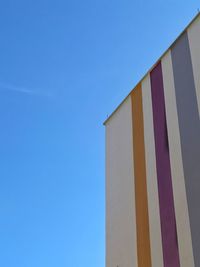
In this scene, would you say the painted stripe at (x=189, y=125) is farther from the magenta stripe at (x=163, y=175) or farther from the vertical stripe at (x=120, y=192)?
the vertical stripe at (x=120, y=192)

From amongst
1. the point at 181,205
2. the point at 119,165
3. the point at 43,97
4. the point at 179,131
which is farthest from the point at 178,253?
the point at 43,97

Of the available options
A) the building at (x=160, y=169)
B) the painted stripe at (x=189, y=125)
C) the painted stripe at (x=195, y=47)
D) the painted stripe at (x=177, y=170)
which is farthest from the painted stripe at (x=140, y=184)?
the painted stripe at (x=195, y=47)

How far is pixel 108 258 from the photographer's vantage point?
7.87 metres

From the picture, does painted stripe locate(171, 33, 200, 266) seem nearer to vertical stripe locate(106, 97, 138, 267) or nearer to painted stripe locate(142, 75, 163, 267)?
painted stripe locate(142, 75, 163, 267)

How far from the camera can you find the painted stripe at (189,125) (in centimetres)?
595

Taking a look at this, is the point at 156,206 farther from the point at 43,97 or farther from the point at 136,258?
the point at 43,97

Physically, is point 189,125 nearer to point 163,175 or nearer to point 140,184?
point 163,175

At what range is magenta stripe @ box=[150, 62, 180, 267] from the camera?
6.19 m

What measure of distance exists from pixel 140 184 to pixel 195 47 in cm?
267

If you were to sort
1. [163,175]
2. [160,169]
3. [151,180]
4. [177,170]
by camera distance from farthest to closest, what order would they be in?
1. [151,180]
2. [160,169]
3. [163,175]
4. [177,170]

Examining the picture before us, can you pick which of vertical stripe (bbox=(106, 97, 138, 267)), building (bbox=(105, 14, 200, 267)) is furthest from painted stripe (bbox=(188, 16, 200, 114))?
vertical stripe (bbox=(106, 97, 138, 267))

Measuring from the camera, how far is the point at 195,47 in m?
7.03

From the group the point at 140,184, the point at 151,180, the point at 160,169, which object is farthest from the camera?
the point at 140,184

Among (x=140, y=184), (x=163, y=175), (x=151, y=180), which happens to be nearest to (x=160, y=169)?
(x=163, y=175)
